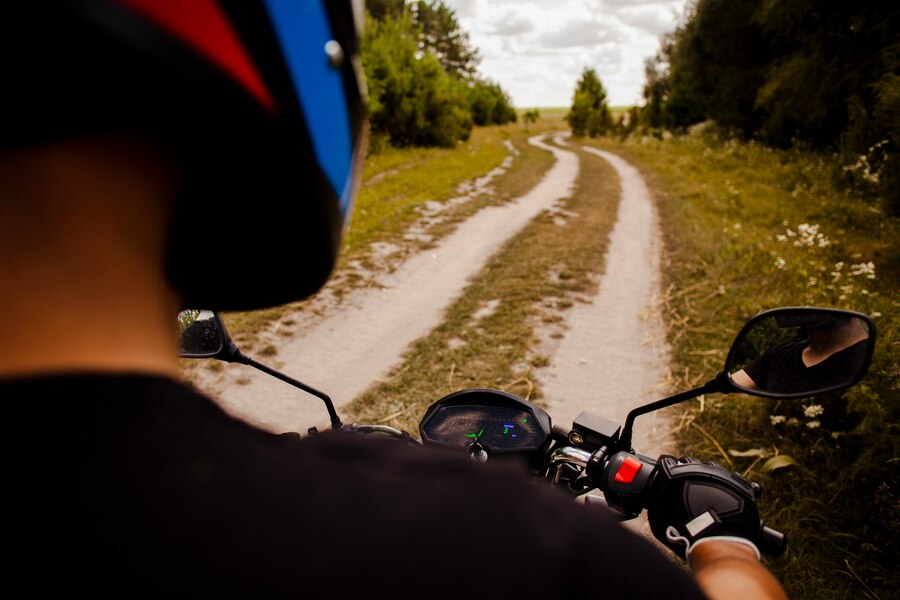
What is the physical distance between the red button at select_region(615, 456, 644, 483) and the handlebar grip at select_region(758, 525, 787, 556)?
31 cm

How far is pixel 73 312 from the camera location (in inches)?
20.4

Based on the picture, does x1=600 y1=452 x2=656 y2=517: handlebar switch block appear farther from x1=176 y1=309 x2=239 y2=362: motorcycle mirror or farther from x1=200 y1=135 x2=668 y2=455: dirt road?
x1=200 y1=135 x2=668 y2=455: dirt road

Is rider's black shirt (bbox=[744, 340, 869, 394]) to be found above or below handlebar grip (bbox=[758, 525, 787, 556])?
above

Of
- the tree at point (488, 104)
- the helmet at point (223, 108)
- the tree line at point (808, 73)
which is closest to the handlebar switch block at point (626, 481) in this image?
the helmet at point (223, 108)

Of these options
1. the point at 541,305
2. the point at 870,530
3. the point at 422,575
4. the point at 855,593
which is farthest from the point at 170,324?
the point at 541,305

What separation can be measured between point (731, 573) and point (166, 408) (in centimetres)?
110

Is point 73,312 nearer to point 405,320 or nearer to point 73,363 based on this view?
point 73,363

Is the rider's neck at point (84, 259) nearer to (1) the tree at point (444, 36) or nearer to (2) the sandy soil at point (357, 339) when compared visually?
(2) the sandy soil at point (357, 339)

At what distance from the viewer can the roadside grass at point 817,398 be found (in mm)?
3072

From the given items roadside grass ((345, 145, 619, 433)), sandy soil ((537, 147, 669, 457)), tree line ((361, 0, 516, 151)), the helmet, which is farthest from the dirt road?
tree line ((361, 0, 516, 151))

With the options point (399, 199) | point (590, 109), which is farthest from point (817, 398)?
point (590, 109)

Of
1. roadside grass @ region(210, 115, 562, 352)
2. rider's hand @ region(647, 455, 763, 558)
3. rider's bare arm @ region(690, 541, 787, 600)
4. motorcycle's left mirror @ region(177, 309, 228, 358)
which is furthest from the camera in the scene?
→ roadside grass @ region(210, 115, 562, 352)

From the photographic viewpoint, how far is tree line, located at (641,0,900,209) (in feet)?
33.6

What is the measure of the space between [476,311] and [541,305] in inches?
31.9
